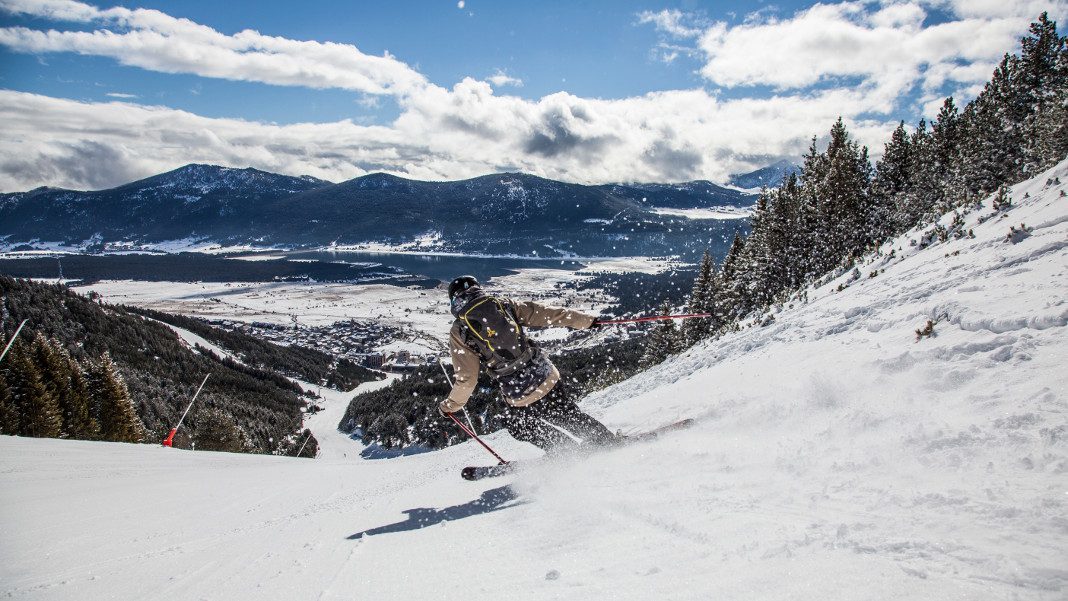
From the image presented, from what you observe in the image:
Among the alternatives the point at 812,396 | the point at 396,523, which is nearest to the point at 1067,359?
the point at 812,396

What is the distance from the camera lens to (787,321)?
1011 cm

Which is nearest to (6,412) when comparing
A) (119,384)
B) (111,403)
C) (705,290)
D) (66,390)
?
(66,390)

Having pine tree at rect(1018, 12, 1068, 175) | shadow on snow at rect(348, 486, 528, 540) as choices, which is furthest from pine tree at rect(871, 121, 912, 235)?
shadow on snow at rect(348, 486, 528, 540)

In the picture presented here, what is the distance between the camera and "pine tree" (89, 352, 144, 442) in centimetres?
3022

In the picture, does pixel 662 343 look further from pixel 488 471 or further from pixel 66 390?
pixel 66 390

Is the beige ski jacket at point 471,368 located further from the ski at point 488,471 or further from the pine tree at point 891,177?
the pine tree at point 891,177

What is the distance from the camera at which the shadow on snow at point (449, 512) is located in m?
4.80

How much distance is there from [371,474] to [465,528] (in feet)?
18.9

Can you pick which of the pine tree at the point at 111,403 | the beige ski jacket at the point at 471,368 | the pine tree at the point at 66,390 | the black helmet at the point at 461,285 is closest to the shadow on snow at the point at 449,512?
the beige ski jacket at the point at 471,368

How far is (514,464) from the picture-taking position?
658 centimetres

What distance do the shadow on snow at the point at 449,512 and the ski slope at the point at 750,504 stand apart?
0.13ft

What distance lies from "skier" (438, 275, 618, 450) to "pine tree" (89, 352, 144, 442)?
3461cm

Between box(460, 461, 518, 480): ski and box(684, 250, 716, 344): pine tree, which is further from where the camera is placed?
box(684, 250, 716, 344): pine tree

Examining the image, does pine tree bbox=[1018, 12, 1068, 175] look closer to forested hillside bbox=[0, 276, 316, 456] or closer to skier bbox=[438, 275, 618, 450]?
skier bbox=[438, 275, 618, 450]
